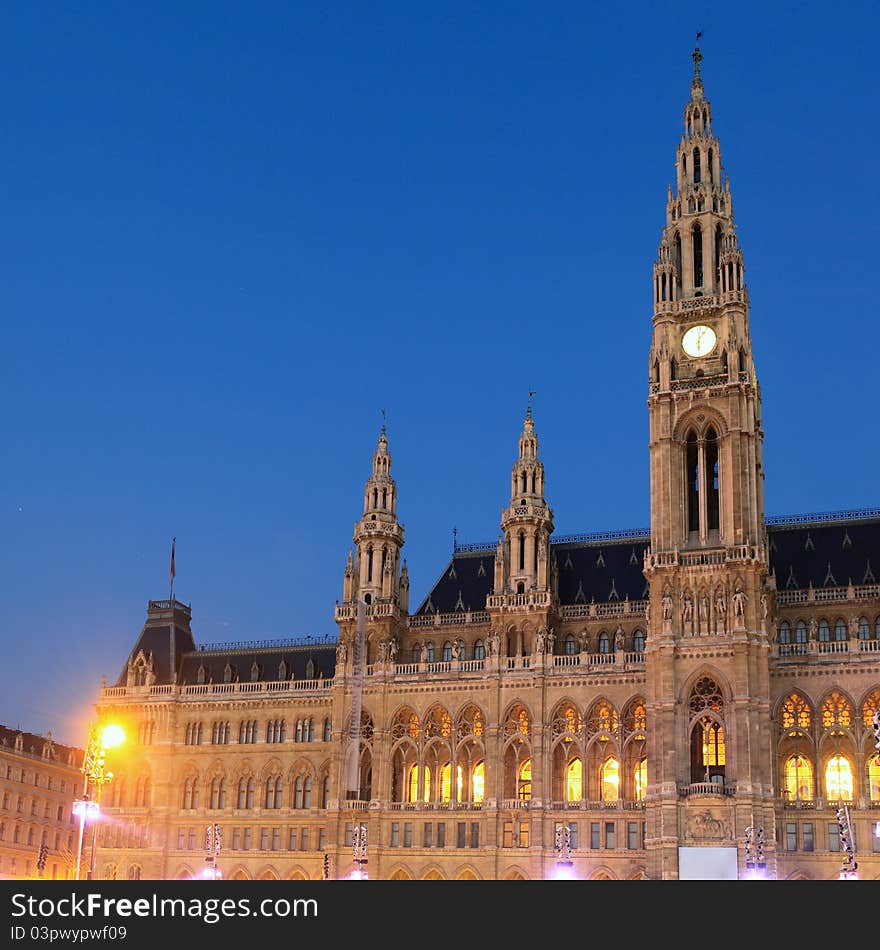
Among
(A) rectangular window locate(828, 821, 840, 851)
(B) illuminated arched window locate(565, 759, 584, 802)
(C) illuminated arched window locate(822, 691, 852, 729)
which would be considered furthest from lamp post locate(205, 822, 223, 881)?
(C) illuminated arched window locate(822, 691, 852, 729)

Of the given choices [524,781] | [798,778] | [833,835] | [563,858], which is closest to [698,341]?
[798,778]

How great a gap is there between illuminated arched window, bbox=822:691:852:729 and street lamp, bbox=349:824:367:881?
103 ft

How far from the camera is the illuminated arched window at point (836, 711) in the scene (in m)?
84.1

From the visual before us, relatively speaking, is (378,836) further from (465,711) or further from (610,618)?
(610,618)

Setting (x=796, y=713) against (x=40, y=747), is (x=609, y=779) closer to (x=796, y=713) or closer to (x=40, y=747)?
(x=796, y=713)

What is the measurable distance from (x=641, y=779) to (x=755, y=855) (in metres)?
12.8

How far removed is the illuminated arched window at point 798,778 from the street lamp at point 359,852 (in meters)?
28.3

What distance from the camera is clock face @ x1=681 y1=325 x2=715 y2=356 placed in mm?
93562
